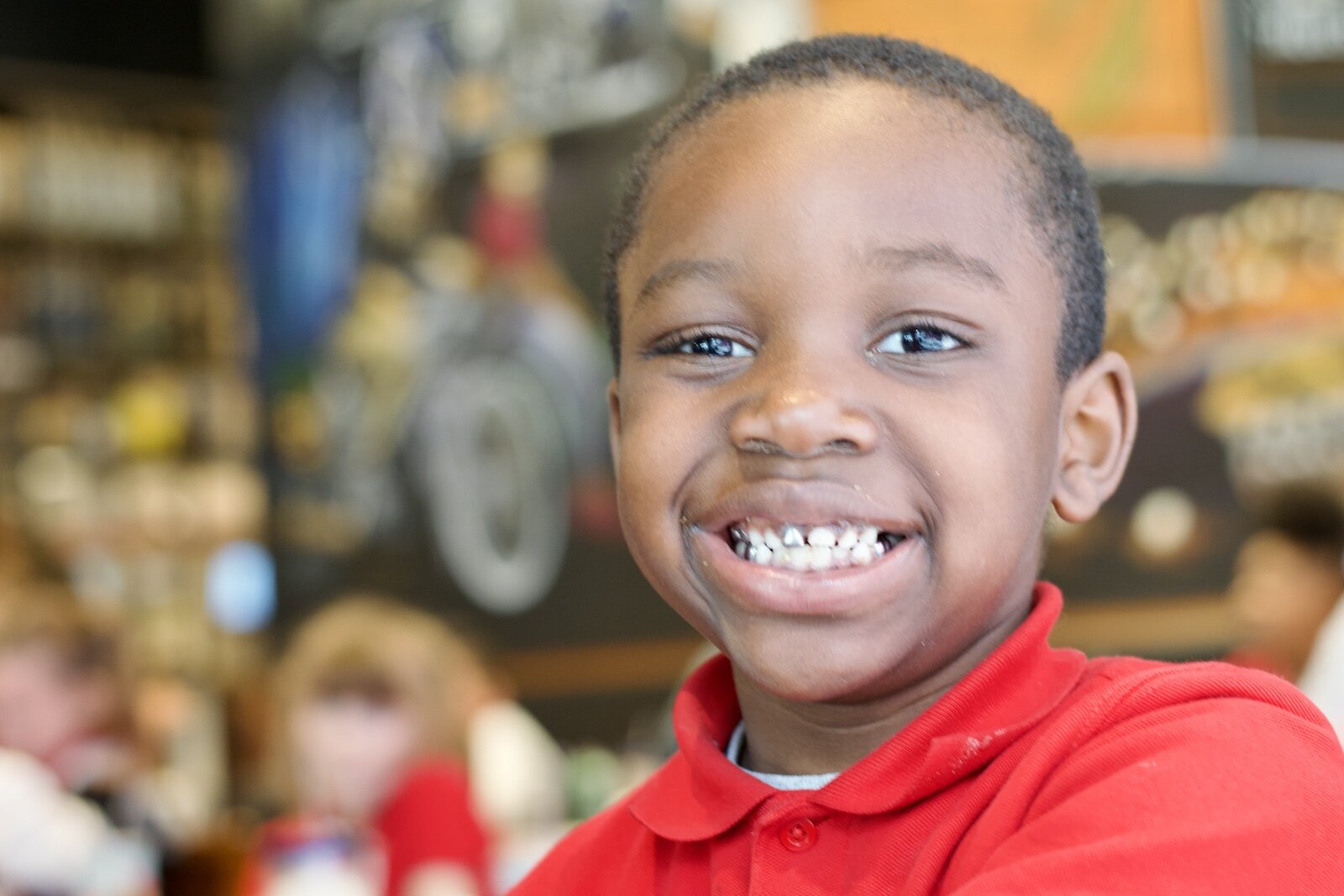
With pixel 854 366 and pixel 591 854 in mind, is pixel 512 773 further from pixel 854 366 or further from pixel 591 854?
pixel 854 366

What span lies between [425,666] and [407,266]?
1.45 meters

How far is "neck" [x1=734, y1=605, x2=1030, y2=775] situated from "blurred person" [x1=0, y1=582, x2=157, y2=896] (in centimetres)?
187

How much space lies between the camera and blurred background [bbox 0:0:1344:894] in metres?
2.61

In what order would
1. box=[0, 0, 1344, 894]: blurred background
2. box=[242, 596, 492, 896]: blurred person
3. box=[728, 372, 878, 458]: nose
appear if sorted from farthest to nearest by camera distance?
box=[0, 0, 1344, 894]: blurred background → box=[242, 596, 492, 896]: blurred person → box=[728, 372, 878, 458]: nose

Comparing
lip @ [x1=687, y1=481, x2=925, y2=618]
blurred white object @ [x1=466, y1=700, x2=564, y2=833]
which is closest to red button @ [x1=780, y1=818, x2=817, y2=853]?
A: lip @ [x1=687, y1=481, x2=925, y2=618]

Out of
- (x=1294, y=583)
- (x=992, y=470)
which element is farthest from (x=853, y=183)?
(x=1294, y=583)

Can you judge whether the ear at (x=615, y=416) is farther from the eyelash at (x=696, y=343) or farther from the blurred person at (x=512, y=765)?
the blurred person at (x=512, y=765)

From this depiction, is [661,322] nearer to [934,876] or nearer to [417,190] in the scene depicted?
[934,876]

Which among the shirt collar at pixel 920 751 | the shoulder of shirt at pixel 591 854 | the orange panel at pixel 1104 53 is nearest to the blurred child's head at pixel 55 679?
the orange panel at pixel 1104 53

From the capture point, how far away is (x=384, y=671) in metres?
2.44

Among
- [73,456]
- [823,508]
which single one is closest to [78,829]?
[823,508]

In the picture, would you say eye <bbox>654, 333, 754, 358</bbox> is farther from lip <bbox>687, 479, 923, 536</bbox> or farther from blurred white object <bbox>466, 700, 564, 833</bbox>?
blurred white object <bbox>466, 700, 564, 833</bbox>

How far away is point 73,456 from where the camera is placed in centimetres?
556

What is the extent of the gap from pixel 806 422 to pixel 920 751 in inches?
6.8
